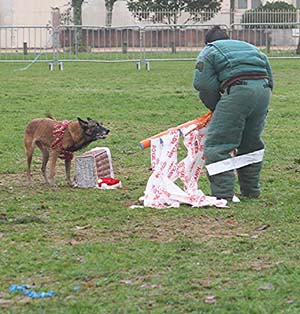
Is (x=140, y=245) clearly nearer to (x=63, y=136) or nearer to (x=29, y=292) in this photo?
(x=29, y=292)

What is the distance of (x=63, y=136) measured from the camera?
31.2 feet

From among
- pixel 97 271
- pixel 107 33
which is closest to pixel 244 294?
pixel 97 271

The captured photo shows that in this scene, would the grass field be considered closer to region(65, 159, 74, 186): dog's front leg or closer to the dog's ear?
region(65, 159, 74, 186): dog's front leg

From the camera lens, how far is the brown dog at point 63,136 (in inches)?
372

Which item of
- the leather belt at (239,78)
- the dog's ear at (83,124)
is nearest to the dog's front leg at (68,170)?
the dog's ear at (83,124)

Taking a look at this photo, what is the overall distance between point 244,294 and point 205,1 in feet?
155

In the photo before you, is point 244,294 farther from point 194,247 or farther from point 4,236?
point 4,236

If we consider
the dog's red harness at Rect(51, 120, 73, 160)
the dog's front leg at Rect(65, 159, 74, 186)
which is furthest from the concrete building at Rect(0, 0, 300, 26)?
the dog's red harness at Rect(51, 120, 73, 160)

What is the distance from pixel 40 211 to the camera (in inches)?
317

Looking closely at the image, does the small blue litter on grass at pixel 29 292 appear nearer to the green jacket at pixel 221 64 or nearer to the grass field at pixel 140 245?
the grass field at pixel 140 245

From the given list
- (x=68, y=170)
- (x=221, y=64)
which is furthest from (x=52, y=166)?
(x=221, y=64)

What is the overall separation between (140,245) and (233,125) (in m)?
2.05

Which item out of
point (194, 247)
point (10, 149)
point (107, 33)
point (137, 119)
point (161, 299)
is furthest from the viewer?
point (107, 33)

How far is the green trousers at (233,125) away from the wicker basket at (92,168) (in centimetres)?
150
